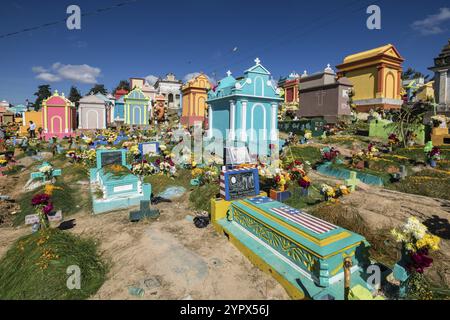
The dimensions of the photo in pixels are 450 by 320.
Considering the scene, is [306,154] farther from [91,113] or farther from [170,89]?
[170,89]

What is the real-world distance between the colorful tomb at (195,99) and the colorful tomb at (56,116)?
12721 millimetres

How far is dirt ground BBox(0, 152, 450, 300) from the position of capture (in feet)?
16.2

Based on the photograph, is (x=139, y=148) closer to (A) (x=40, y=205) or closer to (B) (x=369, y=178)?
(A) (x=40, y=205)

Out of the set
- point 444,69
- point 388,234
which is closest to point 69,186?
point 388,234

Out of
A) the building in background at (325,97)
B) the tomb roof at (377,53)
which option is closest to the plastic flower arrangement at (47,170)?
the building in background at (325,97)

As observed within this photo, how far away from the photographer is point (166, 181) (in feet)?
42.2

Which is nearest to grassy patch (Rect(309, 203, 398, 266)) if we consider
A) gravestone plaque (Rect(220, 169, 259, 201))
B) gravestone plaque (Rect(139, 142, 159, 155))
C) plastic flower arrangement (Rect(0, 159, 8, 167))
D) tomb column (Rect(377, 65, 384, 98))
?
gravestone plaque (Rect(220, 169, 259, 201))

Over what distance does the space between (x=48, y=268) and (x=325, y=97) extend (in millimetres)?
25589

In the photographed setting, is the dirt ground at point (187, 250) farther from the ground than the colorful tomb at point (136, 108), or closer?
closer

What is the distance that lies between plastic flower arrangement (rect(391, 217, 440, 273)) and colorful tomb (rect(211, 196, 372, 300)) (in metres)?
0.76

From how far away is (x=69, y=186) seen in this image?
13.0m

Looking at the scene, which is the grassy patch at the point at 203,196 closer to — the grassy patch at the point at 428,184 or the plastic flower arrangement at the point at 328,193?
the plastic flower arrangement at the point at 328,193

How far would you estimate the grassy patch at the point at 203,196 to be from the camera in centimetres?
994

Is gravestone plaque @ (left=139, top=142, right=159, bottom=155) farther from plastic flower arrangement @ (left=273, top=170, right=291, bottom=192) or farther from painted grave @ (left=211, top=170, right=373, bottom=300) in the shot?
painted grave @ (left=211, top=170, right=373, bottom=300)
